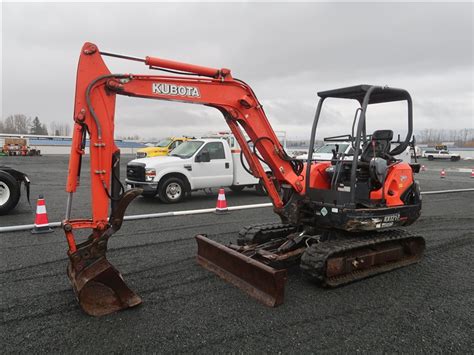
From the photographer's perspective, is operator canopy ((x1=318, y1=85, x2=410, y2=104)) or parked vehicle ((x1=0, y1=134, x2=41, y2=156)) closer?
operator canopy ((x1=318, y1=85, x2=410, y2=104))

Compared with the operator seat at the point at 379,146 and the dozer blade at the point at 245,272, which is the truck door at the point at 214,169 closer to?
the dozer blade at the point at 245,272

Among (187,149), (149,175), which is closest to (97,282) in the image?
(149,175)

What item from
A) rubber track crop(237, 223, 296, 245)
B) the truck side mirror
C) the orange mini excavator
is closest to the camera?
the orange mini excavator

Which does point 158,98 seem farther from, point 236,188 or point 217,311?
point 236,188

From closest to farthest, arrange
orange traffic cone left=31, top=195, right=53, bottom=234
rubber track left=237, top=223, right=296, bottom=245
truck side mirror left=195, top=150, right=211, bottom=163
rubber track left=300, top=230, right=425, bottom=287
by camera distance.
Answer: rubber track left=300, top=230, right=425, bottom=287
rubber track left=237, top=223, right=296, bottom=245
orange traffic cone left=31, top=195, right=53, bottom=234
truck side mirror left=195, top=150, right=211, bottom=163

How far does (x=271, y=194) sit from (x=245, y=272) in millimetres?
1395

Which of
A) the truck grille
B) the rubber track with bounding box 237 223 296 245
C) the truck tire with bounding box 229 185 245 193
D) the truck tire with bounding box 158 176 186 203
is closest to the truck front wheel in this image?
the truck tire with bounding box 229 185 245 193

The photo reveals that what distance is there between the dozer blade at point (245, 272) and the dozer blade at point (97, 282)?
1289mm

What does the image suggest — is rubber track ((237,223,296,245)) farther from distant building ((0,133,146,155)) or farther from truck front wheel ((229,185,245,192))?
distant building ((0,133,146,155))

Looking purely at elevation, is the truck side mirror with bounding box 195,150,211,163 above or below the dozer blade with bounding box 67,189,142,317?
above

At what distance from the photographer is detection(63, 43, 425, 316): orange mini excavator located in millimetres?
3994

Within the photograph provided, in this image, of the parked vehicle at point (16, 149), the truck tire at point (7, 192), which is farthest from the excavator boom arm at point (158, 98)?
the parked vehicle at point (16, 149)

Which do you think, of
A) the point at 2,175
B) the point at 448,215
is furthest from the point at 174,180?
the point at 448,215

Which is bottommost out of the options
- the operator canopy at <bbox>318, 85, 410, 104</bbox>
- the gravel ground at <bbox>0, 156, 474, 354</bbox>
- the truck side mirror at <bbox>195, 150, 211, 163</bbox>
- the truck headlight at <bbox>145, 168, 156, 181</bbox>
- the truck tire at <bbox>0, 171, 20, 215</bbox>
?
the gravel ground at <bbox>0, 156, 474, 354</bbox>
